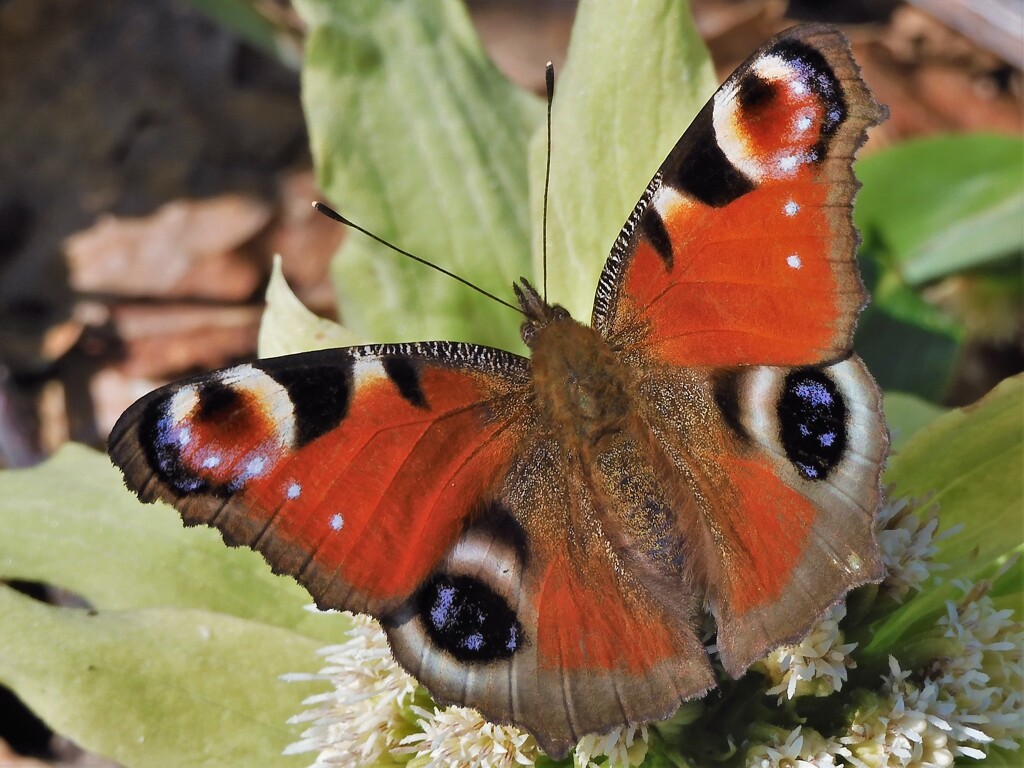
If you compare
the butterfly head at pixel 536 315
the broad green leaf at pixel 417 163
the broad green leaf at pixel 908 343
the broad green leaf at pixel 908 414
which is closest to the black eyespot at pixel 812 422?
the butterfly head at pixel 536 315

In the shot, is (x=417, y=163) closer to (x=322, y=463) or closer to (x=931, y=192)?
(x=322, y=463)

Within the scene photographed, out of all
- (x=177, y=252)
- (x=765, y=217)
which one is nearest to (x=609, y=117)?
(x=765, y=217)

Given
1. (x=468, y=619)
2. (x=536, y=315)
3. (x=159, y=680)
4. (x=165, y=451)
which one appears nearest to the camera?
(x=165, y=451)

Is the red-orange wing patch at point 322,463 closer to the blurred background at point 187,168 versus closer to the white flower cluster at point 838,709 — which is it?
the white flower cluster at point 838,709

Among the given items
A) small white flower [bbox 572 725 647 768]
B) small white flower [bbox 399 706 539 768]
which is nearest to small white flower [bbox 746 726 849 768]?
small white flower [bbox 572 725 647 768]

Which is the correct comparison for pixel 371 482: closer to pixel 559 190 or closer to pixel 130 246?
pixel 559 190

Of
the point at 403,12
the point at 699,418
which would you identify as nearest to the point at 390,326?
the point at 403,12

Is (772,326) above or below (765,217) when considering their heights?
below

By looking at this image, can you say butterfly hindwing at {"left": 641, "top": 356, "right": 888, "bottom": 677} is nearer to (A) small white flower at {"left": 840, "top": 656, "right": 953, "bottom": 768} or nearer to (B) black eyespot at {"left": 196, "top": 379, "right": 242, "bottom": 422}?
(A) small white flower at {"left": 840, "top": 656, "right": 953, "bottom": 768}
